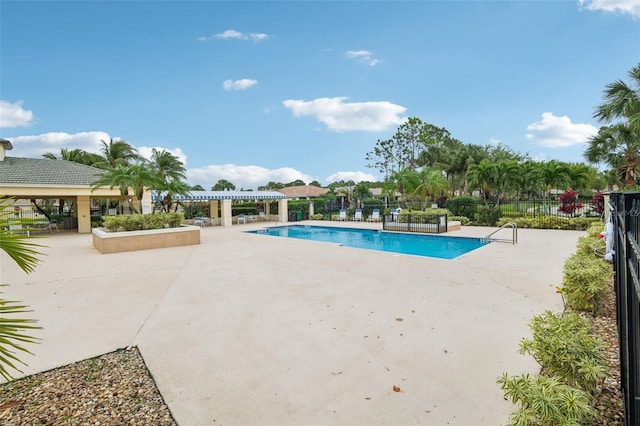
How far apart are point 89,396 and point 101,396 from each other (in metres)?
0.11

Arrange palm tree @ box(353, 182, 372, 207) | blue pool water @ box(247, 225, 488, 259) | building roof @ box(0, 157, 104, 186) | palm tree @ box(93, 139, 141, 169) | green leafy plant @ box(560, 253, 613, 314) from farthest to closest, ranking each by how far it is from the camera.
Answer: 1. palm tree @ box(353, 182, 372, 207)
2. palm tree @ box(93, 139, 141, 169)
3. building roof @ box(0, 157, 104, 186)
4. blue pool water @ box(247, 225, 488, 259)
5. green leafy plant @ box(560, 253, 613, 314)

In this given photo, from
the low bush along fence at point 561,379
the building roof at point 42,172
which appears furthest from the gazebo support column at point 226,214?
the low bush along fence at point 561,379

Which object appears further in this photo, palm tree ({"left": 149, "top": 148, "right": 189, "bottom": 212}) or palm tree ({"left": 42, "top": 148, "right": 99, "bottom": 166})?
palm tree ({"left": 42, "top": 148, "right": 99, "bottom": 166})

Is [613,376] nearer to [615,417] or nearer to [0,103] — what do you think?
[615,417]

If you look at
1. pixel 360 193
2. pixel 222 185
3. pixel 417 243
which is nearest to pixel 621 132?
pixel 417 243

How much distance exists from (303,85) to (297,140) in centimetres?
1012

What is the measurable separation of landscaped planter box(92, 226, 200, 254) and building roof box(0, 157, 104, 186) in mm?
6765

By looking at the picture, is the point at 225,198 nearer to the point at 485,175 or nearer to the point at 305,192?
the point at 305,192

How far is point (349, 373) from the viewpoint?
327 centimetres

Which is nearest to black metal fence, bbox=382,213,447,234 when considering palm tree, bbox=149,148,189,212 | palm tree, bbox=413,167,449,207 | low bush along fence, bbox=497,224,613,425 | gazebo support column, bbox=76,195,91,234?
palm tree, bbox=413,167,449,207

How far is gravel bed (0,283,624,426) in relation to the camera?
2.58 metres

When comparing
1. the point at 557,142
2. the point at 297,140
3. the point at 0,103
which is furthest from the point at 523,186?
the point at 0,103

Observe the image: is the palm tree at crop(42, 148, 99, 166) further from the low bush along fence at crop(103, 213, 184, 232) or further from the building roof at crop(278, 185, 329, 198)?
the low bush along fence at crop(103, 213, 184, 232)

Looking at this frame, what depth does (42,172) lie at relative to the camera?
18719mm
